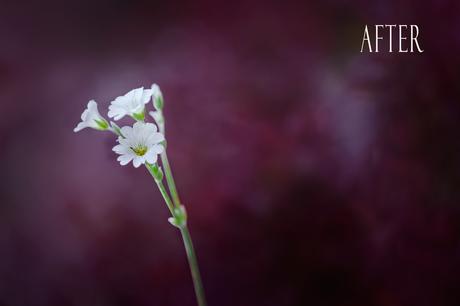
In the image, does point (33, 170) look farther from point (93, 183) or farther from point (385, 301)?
point (385, 301)

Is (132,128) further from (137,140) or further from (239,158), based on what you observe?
(239,158)

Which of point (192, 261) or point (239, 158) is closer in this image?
point (192, 261)

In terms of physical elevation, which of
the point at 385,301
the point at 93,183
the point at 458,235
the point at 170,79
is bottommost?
the point at 385,301

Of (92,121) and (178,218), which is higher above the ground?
(92,121)

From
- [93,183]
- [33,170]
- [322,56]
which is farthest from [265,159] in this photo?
[33,170]

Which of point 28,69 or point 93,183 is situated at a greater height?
point 28,69

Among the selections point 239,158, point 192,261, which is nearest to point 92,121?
point 192,261
